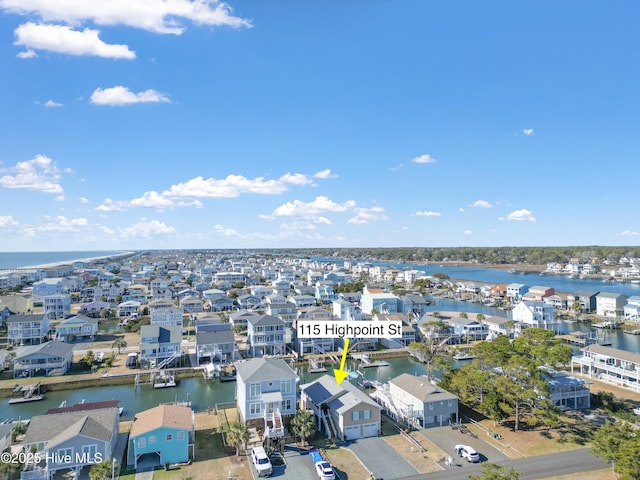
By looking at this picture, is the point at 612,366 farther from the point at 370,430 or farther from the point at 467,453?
the point at 370,430

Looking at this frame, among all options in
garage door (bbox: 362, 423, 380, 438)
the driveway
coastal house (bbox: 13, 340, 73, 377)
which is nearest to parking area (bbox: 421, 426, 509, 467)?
the driveway

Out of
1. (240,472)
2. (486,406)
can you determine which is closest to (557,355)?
(486,406)

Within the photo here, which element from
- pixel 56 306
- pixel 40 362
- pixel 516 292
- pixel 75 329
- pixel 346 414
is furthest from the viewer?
pixel 516 292

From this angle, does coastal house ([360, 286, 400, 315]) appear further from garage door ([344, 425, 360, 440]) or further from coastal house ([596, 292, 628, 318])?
garage door ([344, 425, 360, 440])

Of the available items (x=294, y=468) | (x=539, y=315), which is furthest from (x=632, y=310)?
(x=294, y=468)

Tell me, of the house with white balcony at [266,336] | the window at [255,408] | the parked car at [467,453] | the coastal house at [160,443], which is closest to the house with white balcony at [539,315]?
the house with white balcony at [266,336]

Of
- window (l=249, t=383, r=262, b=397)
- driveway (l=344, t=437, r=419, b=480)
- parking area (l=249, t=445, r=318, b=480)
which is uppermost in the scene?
window (l=249, t=383, r=262, b=397)

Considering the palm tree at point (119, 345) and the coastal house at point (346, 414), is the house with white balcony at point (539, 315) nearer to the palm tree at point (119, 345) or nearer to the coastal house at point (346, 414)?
the coastal house at point (346, 414)
